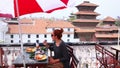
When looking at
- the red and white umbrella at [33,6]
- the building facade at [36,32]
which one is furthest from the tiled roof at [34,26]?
the red and white umbrella at [33,6]

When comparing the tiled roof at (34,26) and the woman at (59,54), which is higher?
Result: the woman at (59,54)

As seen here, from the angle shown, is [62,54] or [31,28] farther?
[31,28]

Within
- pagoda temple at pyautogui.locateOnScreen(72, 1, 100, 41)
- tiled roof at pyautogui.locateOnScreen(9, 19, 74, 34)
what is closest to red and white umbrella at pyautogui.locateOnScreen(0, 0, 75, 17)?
pagoda temple at pyautogui.locateOnScreen(72, 1, 100, 41)

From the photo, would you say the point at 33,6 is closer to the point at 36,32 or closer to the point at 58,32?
the point at 58,32

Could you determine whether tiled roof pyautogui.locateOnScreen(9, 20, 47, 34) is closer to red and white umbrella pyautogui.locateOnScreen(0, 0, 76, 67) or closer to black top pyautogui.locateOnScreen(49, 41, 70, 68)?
black top pyautogui.locateOnScreen(49, 41, 70, 68)

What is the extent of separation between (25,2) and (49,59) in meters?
0.88

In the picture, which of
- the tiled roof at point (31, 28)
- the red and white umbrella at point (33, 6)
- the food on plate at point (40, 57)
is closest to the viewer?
the red and white umbrella at point (33, 6)

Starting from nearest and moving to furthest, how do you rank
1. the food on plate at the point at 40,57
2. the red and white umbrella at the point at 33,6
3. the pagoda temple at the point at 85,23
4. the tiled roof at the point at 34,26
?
the red and white umbrella at the point at 33,6 < the food on plate at the point at 40,57 < the pagoda temple at the point at 85,23 < the tiled roof at the point at 34,26

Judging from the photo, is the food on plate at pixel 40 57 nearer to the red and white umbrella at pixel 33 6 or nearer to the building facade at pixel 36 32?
the red and white umbrella at pixel 33 6

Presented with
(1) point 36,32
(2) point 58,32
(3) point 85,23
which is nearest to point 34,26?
(1) point 36,32

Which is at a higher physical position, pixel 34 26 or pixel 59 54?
pixel 59 54

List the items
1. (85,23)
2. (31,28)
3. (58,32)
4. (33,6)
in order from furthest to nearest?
(31,28)
(85,23)
(58,32)
(33,6)

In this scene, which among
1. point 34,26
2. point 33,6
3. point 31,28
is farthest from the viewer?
point 34,26

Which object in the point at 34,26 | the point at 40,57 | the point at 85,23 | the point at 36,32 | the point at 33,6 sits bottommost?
the point at 36,32
